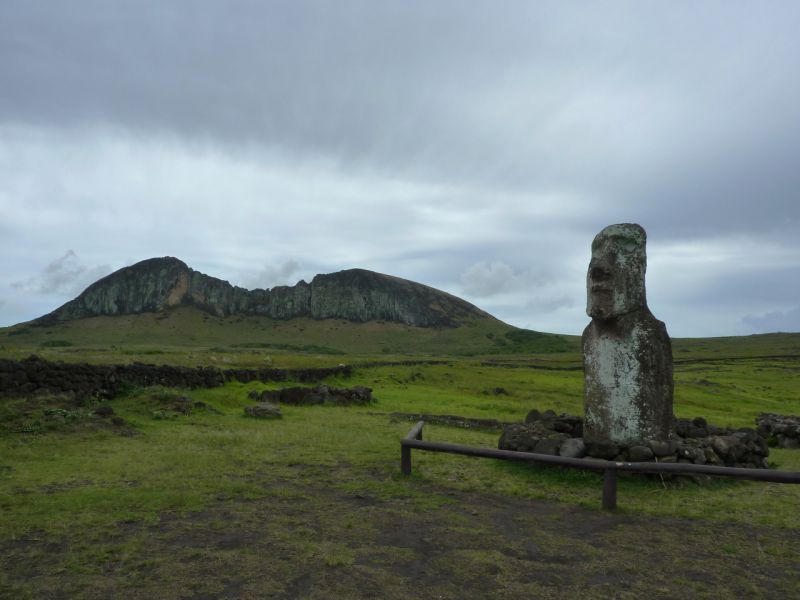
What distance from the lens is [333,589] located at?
5320 mm

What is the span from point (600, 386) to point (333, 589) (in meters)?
7.04

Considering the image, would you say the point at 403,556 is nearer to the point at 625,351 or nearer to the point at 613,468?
the point at 613,468

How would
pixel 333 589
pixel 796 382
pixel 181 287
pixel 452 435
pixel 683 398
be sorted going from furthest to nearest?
pixel 181 287 < pixel 796 382 < pixel 683 398 < pixel 452 435 < pixel 333 589

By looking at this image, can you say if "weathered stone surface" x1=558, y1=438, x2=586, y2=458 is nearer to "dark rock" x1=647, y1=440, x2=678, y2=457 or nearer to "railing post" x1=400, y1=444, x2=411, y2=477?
"dark rock" x1=647, y1=440, x2=678, y2=457

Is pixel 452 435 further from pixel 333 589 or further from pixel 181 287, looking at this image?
pixel 181 287

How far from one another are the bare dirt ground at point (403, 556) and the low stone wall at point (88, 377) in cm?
Result: 1088

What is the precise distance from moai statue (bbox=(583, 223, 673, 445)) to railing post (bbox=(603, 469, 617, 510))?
1835 mm

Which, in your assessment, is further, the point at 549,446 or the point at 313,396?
the point at 313,396

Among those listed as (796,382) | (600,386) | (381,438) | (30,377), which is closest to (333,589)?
(600,386)

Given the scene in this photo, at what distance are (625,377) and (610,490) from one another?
277 centimetres

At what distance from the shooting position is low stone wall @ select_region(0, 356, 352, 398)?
15609 millimetres

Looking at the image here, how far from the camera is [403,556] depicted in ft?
20.3

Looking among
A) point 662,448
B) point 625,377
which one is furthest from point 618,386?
point 662,448

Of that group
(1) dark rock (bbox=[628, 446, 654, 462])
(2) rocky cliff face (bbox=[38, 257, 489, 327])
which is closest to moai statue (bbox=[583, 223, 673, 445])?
(1) dark rock (bbox=[628, 446, 654, 462])
